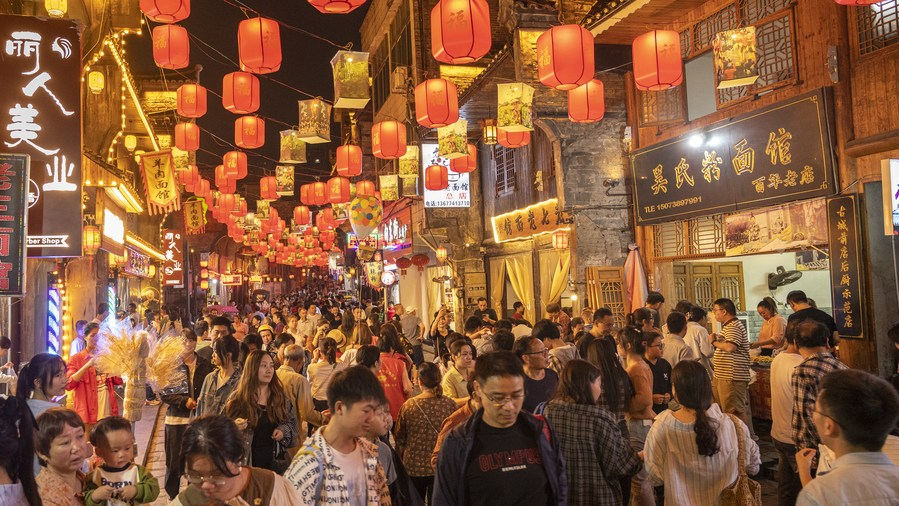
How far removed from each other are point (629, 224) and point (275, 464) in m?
11.9

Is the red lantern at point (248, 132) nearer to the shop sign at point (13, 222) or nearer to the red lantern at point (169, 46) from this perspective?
the red lantern at point (169, 46)

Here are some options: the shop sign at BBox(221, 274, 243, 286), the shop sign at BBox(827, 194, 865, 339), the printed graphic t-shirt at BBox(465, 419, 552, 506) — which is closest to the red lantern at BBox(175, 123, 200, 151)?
the shop sign at BBox(827, 194, 865, 339)

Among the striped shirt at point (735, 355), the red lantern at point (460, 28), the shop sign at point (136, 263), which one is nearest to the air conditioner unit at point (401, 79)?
the shop sign at point (136, 263)

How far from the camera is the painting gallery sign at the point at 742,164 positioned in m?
9.95

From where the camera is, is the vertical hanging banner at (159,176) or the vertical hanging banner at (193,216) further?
the vertical hanging banner at (193,216)

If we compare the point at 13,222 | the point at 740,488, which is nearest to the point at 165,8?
the point at 13,222

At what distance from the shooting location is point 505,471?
3.52m

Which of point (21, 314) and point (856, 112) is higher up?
point (856, 112)

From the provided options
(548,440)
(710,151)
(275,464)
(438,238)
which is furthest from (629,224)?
(548,440)

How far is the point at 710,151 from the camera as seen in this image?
1220 centimetres

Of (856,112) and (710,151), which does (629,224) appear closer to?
(710,151)

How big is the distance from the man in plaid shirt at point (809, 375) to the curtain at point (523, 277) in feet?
48.4

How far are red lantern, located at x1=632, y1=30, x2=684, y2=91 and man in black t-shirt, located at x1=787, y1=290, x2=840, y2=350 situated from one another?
3465 millimetres

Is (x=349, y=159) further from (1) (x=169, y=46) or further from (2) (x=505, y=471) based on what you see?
(2) (x=505, y=471)
